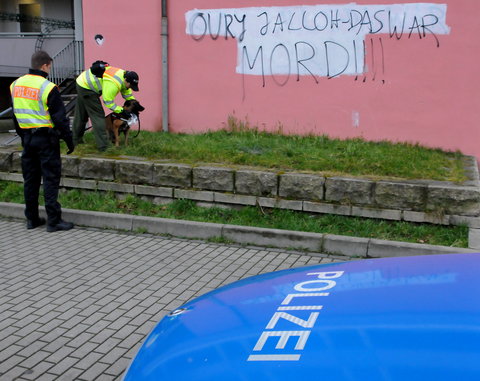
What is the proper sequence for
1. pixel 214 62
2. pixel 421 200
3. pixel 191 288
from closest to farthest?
pixel 191 288, pixel 421 200, pixel 214 62

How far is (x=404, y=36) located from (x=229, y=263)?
5192mm

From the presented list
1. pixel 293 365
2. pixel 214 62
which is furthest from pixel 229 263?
pixel 214 62

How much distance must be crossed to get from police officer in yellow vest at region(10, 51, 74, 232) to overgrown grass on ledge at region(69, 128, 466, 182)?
148cm

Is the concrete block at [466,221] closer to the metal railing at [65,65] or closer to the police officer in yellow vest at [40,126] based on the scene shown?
the police officer in yellow vest at [40,126]

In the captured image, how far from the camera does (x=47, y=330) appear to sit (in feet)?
13.2

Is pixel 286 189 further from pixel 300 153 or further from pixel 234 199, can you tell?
pixel 300 153

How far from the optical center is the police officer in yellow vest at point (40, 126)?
6258mm

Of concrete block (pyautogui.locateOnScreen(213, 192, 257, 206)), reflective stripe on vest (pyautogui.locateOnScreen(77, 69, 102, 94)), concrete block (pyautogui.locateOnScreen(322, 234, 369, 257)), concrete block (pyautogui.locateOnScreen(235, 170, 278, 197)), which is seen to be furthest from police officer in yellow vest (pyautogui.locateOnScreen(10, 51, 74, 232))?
concrete block (pyautogui.locateOnScreen(322, 234, 369, 257))

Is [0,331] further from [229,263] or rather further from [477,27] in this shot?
[477,27]

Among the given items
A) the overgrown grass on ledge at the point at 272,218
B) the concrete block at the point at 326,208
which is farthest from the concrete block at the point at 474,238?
the concrete block at the point at 326,208

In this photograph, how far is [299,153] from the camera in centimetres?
777

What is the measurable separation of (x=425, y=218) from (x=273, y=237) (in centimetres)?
176

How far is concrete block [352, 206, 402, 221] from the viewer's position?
20.0 ft

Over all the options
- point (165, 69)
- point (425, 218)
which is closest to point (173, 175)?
point (425, 218)
